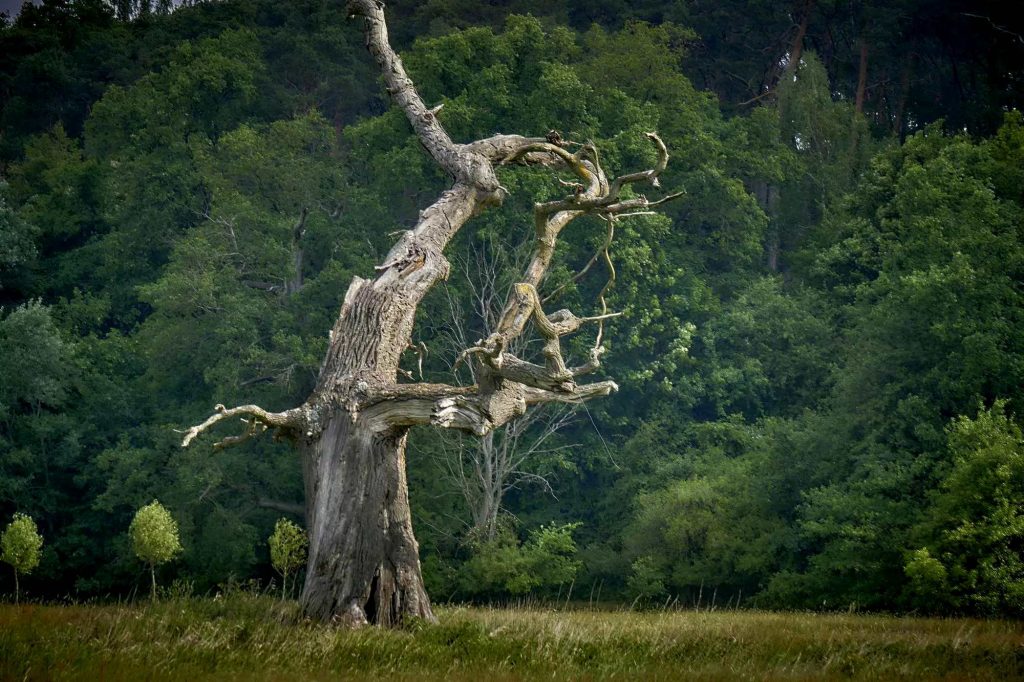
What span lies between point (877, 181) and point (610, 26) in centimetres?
→ 1724

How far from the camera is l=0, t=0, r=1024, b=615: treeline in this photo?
85.2 feet

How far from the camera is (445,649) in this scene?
11.9 m

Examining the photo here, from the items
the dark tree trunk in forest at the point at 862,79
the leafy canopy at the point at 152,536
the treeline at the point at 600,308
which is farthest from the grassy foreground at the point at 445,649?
the dark tree trunk in forest at the point at 862,79

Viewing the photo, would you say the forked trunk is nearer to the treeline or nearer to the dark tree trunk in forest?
the treeline

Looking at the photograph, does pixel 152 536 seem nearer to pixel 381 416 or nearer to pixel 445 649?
pixel 381 416

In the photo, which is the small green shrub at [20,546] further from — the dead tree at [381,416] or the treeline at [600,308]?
the dead tree at [381,416]

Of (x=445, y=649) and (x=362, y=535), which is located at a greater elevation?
(x=362, y=535)

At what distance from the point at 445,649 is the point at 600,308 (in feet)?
74.4

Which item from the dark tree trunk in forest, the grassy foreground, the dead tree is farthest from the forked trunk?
the dark tree trunk in forest

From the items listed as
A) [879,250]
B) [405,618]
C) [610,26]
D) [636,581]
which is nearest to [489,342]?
[405,618]

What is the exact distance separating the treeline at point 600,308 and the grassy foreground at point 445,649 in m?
9.32

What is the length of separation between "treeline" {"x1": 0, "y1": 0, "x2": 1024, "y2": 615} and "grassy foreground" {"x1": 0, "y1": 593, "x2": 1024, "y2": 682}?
9321mm

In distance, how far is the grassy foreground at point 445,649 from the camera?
10242mm

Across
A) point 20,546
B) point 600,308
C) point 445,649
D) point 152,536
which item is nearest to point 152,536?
point 152,536
